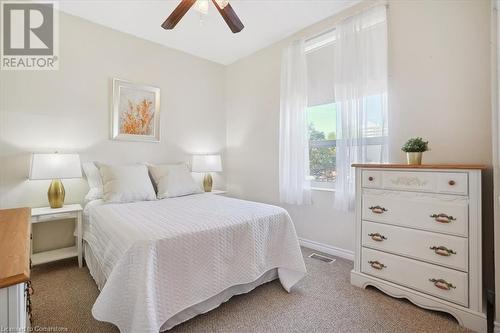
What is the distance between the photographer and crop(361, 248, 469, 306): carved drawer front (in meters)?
1.56

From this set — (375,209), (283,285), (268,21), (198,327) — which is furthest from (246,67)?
(198,327)

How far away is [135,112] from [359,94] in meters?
2.67

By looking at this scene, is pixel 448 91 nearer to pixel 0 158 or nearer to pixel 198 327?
pixel 198 327

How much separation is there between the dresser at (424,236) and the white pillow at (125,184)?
2.12 metres

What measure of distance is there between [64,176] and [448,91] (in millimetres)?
3451

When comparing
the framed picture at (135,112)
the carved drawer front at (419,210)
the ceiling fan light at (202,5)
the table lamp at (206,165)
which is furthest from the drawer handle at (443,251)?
the framed picture at (135,112)

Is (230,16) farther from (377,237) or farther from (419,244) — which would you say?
(419,244)

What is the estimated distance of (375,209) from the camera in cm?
194

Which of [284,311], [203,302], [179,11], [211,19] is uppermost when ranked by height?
[211,19]

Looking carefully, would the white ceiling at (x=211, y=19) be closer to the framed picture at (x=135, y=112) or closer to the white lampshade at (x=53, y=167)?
the framed picture at (x=135, y=112)

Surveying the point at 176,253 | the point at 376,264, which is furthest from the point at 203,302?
the point at 376,264

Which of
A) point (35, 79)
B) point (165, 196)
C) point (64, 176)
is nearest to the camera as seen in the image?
point (64, 176)

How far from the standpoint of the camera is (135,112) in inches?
123

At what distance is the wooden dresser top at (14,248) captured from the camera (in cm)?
67
